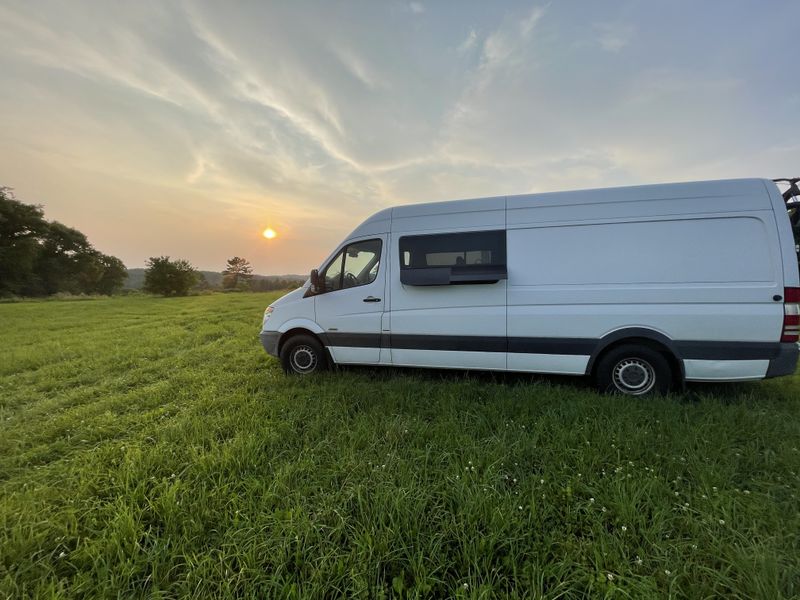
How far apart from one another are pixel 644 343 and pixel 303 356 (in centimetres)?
464

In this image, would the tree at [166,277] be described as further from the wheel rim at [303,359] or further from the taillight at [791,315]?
the taillight at [791,315]

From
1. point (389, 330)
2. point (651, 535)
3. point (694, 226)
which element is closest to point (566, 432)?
point (651, 535)

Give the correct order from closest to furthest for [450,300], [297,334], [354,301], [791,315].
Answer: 1. [791,315]
2. [450,300]
3. [354,301]
4. [297,334]

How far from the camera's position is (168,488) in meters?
2.22

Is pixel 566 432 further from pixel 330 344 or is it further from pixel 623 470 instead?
pixel 330 344

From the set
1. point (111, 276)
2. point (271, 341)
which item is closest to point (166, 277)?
point (111, 276)

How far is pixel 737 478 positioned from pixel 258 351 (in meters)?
6.96

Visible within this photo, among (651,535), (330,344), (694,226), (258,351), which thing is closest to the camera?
(651,535)

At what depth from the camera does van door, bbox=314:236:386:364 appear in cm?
442

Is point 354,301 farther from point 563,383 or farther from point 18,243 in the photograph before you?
point 18,243

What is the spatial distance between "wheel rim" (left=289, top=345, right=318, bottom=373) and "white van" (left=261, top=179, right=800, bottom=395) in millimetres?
184

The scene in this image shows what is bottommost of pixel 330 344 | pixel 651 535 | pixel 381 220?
pixel 651 535

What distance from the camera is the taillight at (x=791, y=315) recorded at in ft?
10.2

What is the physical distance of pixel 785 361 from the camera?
3148 millimetres
